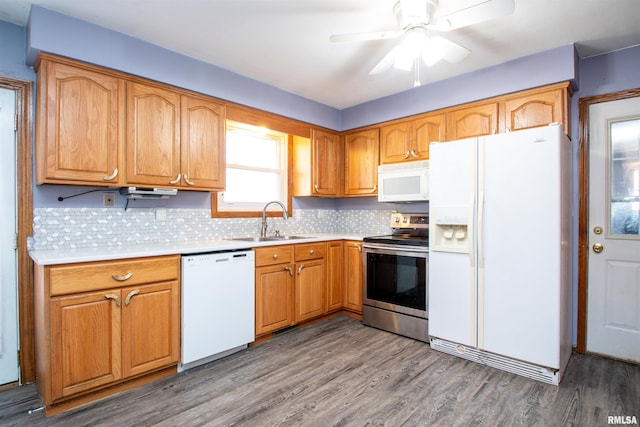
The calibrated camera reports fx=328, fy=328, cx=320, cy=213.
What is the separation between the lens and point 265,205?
11.6ft

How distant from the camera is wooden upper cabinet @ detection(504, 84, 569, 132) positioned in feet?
8.43

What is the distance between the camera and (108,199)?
8.27ft

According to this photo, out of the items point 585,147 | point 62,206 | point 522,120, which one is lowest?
point 62,206

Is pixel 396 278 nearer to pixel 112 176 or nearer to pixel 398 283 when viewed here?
pixel 398 283

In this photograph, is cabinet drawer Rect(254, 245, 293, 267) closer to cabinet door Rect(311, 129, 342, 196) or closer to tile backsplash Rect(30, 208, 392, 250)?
tile backsplash Rect(30, 208, 392, 250)

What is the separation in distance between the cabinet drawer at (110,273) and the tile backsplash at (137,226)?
576mm

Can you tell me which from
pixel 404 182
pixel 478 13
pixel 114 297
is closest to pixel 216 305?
pixel 114 297

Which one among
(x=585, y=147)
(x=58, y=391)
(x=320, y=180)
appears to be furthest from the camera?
(x=320, y=180)

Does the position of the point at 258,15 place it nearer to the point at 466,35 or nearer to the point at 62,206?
the point at 466,35

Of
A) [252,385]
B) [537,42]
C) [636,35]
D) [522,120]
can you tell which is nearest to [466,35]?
[537,42]

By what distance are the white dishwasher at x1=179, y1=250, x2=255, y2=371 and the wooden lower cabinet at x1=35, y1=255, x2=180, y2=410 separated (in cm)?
8

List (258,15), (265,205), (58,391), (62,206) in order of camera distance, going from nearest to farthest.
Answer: (58,391) < (258,15) < (62,206) < (265,205)

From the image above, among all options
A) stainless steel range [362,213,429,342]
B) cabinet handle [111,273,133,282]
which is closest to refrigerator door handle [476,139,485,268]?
stainless steel range [362,213,429,342]

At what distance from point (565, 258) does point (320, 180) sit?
8.00ft
